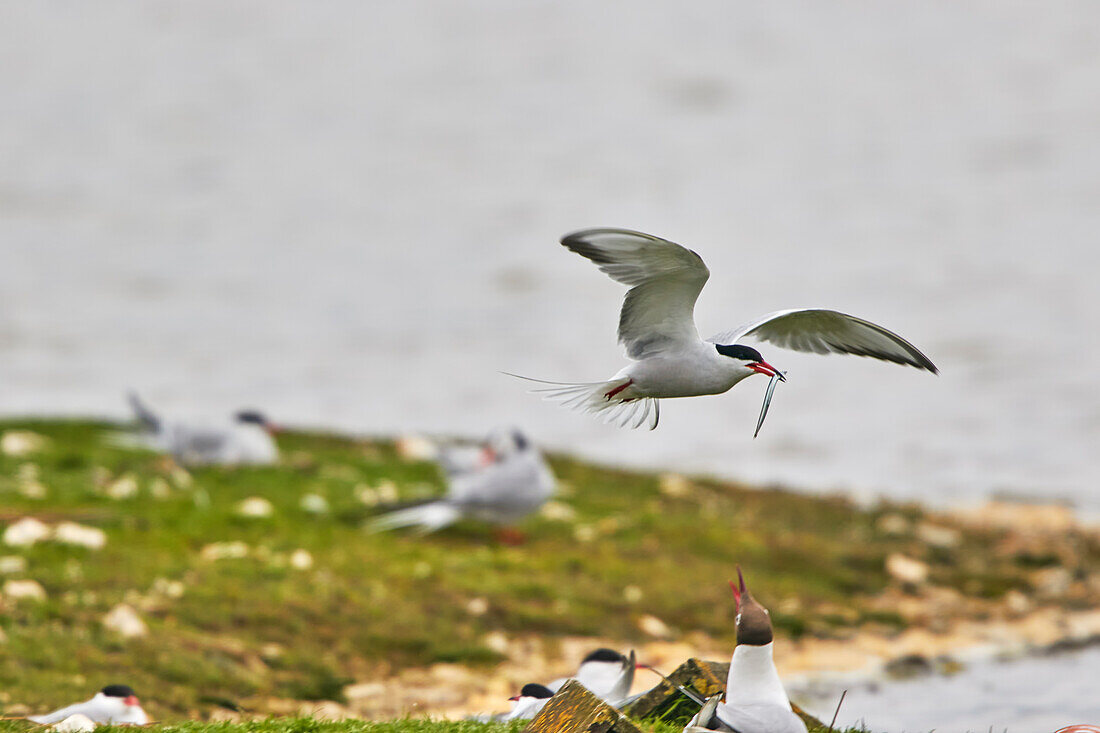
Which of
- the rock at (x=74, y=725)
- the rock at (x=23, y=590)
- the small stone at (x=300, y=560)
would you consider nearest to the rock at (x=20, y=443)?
the small stone at (x=300, y=560)

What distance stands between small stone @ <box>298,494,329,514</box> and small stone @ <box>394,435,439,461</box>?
2.95 metres

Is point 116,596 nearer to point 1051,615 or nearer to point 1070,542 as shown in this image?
point 1051,615

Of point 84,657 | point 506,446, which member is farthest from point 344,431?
point 84,657

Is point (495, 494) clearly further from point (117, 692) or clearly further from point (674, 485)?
point (117, 692)

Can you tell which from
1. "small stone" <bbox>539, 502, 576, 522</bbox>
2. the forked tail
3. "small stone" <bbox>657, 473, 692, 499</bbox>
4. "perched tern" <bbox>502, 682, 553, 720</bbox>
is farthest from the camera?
"small stone" <bbox>657, 473, 692, 499</bbox>

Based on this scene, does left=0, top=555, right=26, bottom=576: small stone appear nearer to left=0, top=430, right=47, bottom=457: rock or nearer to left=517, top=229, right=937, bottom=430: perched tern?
left=0, top=430, right=47, bottom=457: rock

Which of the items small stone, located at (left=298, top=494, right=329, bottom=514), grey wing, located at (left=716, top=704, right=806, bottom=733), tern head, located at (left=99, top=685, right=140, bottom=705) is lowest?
tern head, located at (left=99, top=685, right=140, bottom=705)

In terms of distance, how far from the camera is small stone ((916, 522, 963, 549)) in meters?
16.6

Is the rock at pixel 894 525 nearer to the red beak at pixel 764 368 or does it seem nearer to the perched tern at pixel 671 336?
the perched tern at pixel 671 336

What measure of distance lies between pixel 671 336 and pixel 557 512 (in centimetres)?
977

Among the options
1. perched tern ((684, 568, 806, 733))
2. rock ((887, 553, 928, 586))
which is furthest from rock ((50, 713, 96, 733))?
rock ((887, 553, 928, 586))

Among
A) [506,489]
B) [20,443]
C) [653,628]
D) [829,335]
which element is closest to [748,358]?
[829,335]

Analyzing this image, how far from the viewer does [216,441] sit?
53.9 ft

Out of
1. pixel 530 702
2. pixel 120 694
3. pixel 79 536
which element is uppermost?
pixel 530 702
